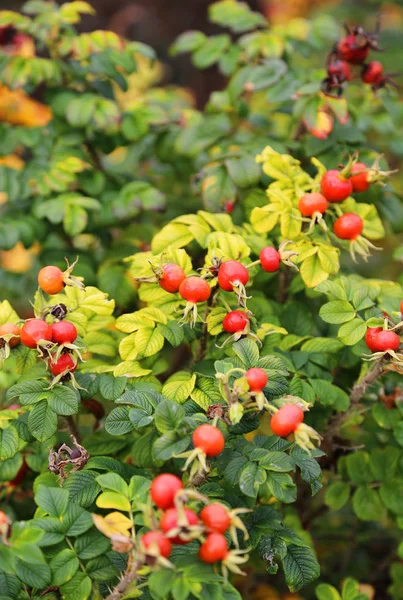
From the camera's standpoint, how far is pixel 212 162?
165 cm

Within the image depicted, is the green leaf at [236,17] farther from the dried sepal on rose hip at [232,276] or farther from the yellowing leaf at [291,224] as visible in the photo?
the dried sepal on rose hip at [232,276]

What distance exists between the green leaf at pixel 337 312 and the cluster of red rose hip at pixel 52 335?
1.45 feet

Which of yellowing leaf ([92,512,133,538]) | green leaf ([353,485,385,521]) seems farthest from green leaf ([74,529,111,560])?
green leaf ([353,485,385,521])

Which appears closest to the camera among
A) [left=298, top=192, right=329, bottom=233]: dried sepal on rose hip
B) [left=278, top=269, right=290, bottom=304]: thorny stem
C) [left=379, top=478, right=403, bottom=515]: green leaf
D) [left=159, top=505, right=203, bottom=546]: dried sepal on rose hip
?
[left=159, top=505, right=203, bottom=546]: dried sepal on rose hip

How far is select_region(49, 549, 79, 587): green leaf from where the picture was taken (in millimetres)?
939

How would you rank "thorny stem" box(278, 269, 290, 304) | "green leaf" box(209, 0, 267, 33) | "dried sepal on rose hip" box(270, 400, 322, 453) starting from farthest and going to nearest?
"green leaf" box(209, 0, 267, 33), "thorny stem" box(278, 269, 290, 304), "dried sepal on rose hip" box(270, 400, 322, 453)

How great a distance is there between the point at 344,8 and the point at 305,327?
2655 millimetres

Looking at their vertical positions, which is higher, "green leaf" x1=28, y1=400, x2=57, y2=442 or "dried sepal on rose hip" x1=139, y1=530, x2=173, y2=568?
"dried sepal on rose hip" x1=139, y1=530, x2=173, y2=568

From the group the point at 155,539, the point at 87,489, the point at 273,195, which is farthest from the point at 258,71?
the point at 155,539

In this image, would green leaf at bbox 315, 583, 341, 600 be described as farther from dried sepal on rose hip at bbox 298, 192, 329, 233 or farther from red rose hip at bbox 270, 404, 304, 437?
dried sepal on rose hip at bbox 298, 192, 329, 233

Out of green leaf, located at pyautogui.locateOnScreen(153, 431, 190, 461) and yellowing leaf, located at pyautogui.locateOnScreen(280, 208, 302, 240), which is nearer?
green leaf, located at pyautogui.locateOnScreen(153, 431, 190, 461)

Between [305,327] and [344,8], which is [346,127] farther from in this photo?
[344,8]

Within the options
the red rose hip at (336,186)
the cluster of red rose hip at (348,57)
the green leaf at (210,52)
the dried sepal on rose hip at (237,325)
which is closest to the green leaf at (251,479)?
the dried sepal on rose hip at (237,325)

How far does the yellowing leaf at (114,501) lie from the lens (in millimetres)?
911
